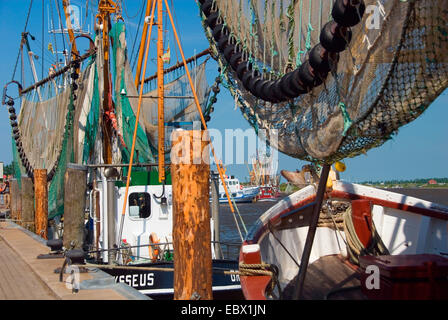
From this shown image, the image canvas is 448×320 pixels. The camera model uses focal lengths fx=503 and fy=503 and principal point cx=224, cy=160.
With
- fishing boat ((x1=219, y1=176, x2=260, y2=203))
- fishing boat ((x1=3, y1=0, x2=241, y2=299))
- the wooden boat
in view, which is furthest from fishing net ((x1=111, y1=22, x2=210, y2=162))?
fishing boat ((x1=219, y1=176, x2=260, y2=203))

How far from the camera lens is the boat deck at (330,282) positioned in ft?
25.2

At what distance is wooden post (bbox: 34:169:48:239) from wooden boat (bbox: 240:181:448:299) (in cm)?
770

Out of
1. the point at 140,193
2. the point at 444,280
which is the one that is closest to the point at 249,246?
the point at 444,280

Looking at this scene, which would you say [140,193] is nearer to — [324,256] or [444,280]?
[324,256]

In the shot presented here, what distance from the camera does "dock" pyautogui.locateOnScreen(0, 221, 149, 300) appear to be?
20.9ft

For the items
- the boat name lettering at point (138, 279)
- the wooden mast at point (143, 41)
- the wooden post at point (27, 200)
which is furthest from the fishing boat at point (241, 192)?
the boat name lettering at point (138, 279)

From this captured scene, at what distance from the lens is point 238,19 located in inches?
239

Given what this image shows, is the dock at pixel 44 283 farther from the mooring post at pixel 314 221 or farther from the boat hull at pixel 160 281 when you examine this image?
the mooring post at pixel 314 221

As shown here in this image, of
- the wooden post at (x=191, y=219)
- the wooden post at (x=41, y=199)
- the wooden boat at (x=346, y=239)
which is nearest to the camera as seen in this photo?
the wooden post at (x=191, y=219)

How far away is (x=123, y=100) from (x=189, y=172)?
8.44m

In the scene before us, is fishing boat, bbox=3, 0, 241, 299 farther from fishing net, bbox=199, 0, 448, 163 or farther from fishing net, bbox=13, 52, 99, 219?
fishing net, bbox=199, 0, 448, 163

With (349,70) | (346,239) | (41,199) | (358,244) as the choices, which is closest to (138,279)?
(346,239)

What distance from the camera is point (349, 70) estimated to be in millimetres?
4113

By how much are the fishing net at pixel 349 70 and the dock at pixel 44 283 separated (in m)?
2.83
